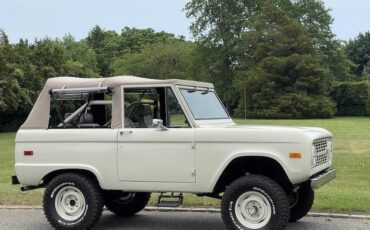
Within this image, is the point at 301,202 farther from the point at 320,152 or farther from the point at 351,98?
the point at 351,98

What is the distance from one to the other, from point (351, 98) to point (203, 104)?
6172cm

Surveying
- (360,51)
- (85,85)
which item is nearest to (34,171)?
(85,85)

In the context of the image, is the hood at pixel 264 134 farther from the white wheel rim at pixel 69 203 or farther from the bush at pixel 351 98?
the bush at pixel 351 98

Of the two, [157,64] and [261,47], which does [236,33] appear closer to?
[261,47]

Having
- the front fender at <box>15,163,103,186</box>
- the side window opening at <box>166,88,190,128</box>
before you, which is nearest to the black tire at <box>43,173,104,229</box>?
the front fender at <box>15,163,103,186</box>

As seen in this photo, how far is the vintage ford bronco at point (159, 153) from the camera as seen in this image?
7098mm

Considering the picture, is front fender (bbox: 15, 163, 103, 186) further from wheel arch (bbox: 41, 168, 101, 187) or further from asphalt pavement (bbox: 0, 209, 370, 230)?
asphalt pavement (bbox: 0, 209, 370, 230)

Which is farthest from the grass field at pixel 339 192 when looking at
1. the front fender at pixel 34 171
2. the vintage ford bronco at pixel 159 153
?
the front fender at pixel 34 171

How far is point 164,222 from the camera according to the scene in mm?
8625

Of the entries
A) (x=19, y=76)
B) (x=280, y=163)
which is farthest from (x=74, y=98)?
(x=19, y=76)

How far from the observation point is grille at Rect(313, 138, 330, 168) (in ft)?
23.8

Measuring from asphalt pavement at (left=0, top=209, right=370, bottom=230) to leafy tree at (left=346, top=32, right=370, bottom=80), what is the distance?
90968 mm

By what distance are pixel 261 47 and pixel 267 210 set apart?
57.9 metres

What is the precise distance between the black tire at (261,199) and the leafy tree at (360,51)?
92.5 meters
